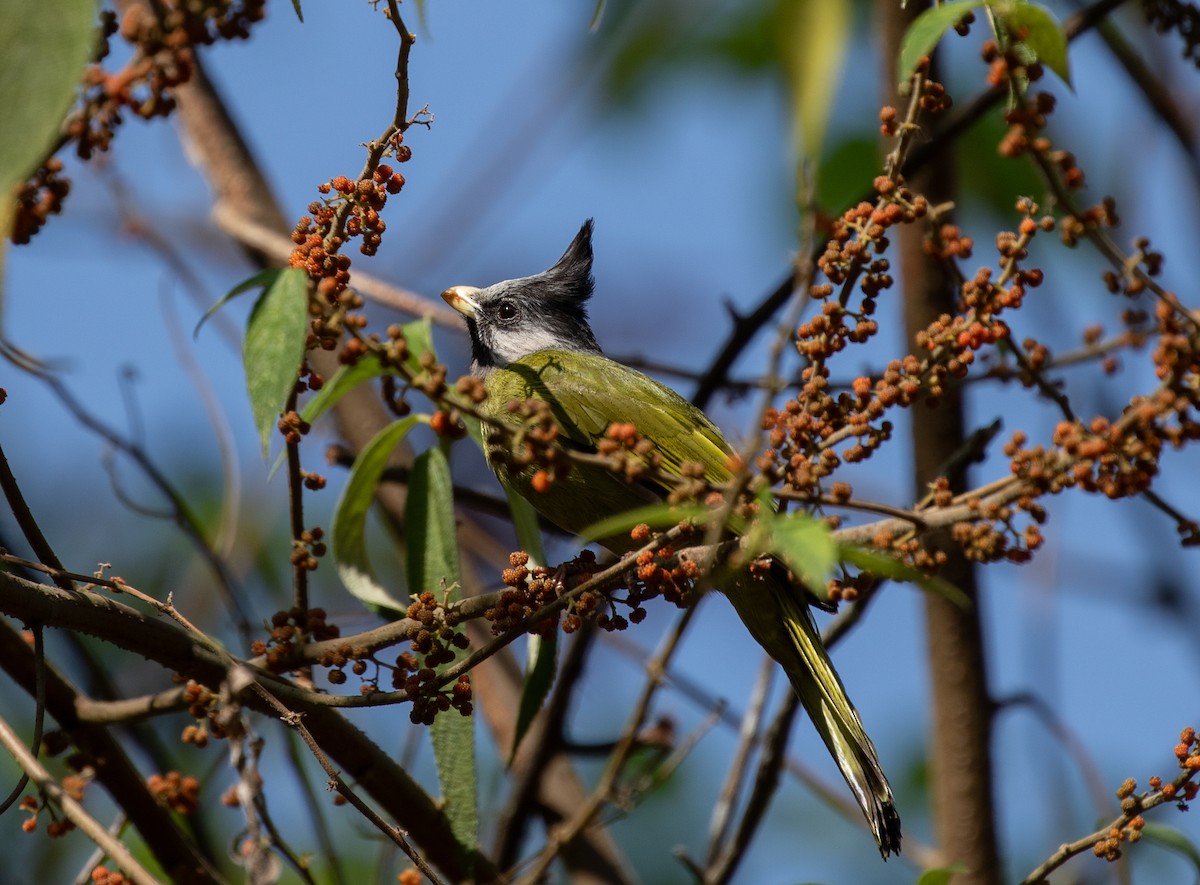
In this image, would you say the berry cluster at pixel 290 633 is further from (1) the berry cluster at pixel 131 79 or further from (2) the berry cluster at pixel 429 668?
(1) the berry cluster at pixel 131 79

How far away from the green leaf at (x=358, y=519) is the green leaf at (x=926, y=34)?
4.46ft

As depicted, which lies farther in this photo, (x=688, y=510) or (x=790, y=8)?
(x=688, y=510)

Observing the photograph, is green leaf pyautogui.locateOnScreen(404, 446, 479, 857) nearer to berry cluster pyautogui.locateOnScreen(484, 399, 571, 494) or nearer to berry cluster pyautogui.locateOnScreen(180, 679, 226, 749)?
berry cluster pyautogui.locateOnScreen(180, 679, 226, 749)

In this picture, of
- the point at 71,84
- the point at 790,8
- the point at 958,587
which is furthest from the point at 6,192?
the point at 958,587

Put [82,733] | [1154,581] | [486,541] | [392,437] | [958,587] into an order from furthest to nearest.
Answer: [486,541]
[1154,581]
[958,587]
[392,437]
[82,733]

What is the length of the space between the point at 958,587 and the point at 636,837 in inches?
74.3

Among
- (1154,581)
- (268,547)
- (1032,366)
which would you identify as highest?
(268,547)

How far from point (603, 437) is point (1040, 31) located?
1.76 meters

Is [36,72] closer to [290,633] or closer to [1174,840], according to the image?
[290,633]

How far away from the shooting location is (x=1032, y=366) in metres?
1.83

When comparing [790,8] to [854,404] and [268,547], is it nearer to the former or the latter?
[854,404]

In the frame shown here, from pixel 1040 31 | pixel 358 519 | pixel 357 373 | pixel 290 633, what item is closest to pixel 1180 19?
pixel 1040 31

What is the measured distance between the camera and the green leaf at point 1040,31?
4.91 feet

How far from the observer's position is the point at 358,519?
8.41 feet
